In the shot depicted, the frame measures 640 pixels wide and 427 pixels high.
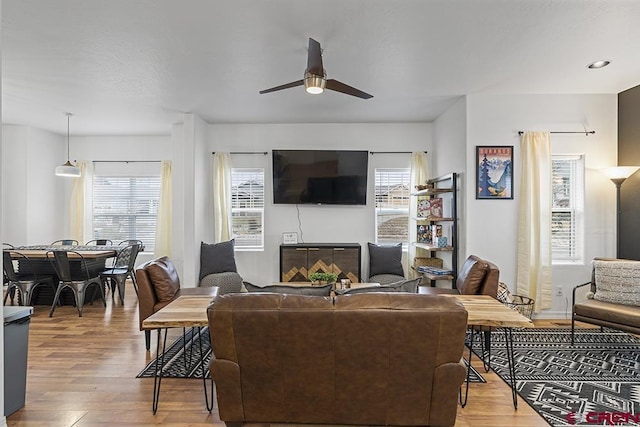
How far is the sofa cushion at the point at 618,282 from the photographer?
365cm

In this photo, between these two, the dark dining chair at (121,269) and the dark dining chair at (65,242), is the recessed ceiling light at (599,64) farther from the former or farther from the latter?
the dark dining chair at (65,242)

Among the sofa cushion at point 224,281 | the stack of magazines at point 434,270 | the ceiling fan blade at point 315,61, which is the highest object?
the ceiling fan blade at point 315,61

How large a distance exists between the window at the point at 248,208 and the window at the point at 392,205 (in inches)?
76.5

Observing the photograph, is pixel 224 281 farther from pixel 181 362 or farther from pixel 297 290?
pixel 297 290

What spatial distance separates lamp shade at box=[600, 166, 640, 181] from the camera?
4254 mm

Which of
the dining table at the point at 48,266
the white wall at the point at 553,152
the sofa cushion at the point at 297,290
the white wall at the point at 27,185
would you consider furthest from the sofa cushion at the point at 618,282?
the white wall at the point at 27,185

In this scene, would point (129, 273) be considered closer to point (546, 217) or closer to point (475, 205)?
point (475, 205)

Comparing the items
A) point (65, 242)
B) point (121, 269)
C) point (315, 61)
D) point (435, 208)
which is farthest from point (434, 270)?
point (65, 242)

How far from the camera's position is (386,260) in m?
5.71

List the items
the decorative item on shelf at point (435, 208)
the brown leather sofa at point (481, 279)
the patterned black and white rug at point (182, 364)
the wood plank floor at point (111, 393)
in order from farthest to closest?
the decorative item on shelf at point (435, 208) < the brown leather sofa at point (481, 279) < the patterned black and white rug at point (182, 364) < the wood plank floor at point (111, 393)

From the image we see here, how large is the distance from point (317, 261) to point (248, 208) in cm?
151

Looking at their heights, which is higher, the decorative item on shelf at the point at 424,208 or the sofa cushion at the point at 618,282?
the decorative item on shelf at the point at 424,208

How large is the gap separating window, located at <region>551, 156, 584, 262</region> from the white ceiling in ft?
3.16

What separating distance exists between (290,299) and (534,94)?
4.27 m
